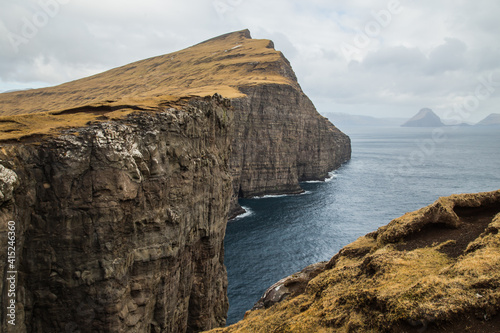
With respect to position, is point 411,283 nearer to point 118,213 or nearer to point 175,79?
point 118,213

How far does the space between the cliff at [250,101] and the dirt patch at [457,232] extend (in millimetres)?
74064

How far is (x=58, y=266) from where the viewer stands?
25469 millimetres

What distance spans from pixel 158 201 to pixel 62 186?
27.2 ft

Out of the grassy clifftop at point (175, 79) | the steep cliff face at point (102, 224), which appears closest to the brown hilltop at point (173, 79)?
the grassy clifftop at point (175, 79)

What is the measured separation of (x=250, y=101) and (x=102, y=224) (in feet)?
295

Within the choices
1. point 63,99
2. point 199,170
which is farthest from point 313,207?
point 63,99

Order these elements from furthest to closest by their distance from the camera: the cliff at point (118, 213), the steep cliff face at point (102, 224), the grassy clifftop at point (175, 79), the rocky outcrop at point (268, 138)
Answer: the grassy clifftop at point (175, 79), the rocky outcrop at point (268, 138), the cliff at point (118, 213), the steep cliff face at point (102, 224)

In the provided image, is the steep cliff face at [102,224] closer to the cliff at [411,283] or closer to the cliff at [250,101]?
the cliff at [411,283]

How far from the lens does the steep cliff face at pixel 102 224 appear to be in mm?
24406

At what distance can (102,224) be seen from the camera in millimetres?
26406

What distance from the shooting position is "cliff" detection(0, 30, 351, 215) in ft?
368

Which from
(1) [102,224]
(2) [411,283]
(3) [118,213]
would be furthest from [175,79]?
(2) [411,283]

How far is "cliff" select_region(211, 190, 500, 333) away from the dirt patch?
0.05 m

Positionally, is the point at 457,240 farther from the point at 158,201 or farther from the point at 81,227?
the point at 81,227
